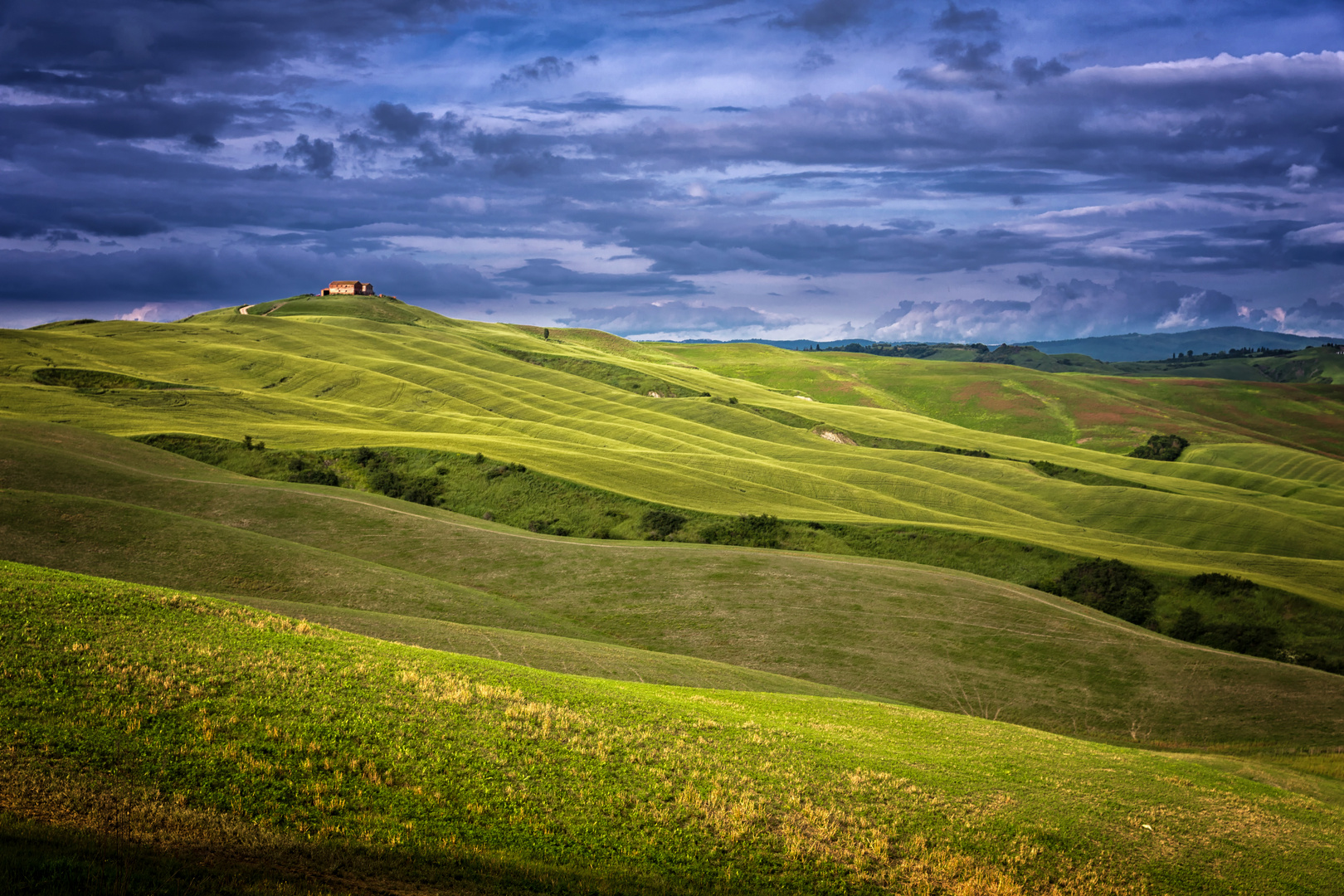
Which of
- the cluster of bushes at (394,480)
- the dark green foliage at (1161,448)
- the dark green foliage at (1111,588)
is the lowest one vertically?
the dark green foliage at (1111,588)

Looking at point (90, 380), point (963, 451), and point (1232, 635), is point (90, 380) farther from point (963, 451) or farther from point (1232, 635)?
point (963, 451)

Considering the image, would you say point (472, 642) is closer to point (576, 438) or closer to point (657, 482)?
point (657, 482)

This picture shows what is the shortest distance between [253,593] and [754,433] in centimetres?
12824

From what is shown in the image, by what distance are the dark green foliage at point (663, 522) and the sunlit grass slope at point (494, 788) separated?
58.7 meters

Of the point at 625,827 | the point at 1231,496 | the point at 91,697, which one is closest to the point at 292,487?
the point at 91,697

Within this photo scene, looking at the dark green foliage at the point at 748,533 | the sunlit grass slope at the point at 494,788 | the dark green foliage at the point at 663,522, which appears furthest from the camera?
the dark green foliage at the point at 663,522

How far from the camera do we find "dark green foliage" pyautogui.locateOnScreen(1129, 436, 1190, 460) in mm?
180625

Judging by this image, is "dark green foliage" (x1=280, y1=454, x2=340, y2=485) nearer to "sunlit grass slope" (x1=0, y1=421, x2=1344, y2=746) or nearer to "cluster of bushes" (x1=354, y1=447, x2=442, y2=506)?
"cluster of bushes" (x1=354, y1=447, x2=442, y2=506)

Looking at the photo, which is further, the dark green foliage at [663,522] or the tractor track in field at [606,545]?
the dark green foliage at [663,522]

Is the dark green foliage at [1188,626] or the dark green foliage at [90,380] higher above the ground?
the dark green foliage at [90,380]

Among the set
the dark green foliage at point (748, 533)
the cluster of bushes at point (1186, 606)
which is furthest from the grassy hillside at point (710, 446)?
the cluster of bushes at point (1186, 606)

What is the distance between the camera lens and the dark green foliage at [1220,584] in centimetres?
7150

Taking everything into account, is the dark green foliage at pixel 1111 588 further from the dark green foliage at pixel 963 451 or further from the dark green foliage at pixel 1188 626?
the dark green foliage at pixel 963 451

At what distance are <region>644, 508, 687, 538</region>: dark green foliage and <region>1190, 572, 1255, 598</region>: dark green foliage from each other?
51.5m
